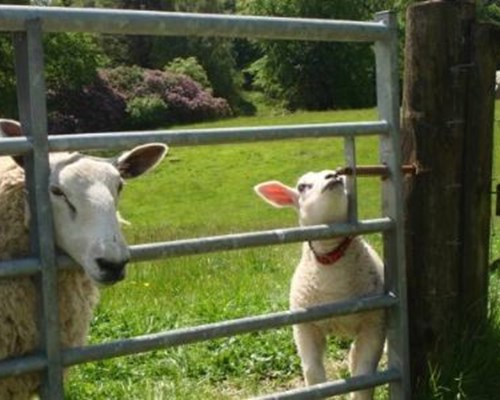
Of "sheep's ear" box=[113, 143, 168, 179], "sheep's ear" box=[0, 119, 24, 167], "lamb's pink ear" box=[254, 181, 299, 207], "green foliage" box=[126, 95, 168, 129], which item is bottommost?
"green foliage" box=[126, 95, 168, 129]

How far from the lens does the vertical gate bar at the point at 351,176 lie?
4.22 meters

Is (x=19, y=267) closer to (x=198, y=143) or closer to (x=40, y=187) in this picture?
(x=40, y=187)

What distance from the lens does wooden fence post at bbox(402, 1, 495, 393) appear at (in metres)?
4.52

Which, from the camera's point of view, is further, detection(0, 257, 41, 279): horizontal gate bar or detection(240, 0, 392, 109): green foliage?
detection(240, 0, 392, 109): green foliage

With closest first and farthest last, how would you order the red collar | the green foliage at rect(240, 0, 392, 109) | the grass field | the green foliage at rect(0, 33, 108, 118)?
the red collar
the grass field
the green foliage at rect(0, 33, 108, 118)
the green foliage at rect(240, 0, 392, 109)

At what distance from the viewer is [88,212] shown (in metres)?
3.36

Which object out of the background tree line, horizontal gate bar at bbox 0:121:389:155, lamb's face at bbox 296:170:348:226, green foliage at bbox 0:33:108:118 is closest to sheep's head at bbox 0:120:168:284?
horizontal gate bar at bbox 0:121:389:155

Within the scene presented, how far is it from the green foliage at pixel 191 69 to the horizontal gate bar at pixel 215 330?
48.4 m

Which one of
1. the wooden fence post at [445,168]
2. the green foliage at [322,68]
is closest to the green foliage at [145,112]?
the green foliage at [322,68]

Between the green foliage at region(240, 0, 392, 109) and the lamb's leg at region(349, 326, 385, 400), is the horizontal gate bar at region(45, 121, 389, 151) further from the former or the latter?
the green foliage at region(240, 0, 392, 109)

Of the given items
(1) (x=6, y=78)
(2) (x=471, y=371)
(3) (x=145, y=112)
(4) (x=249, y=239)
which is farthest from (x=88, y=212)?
(3) (x=145, y=112)

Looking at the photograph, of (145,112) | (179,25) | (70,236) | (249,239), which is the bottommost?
(145,112)

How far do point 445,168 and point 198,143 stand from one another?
59.3 inches

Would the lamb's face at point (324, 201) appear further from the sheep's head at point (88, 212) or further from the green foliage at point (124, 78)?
the green foliage at point (124, 78)
